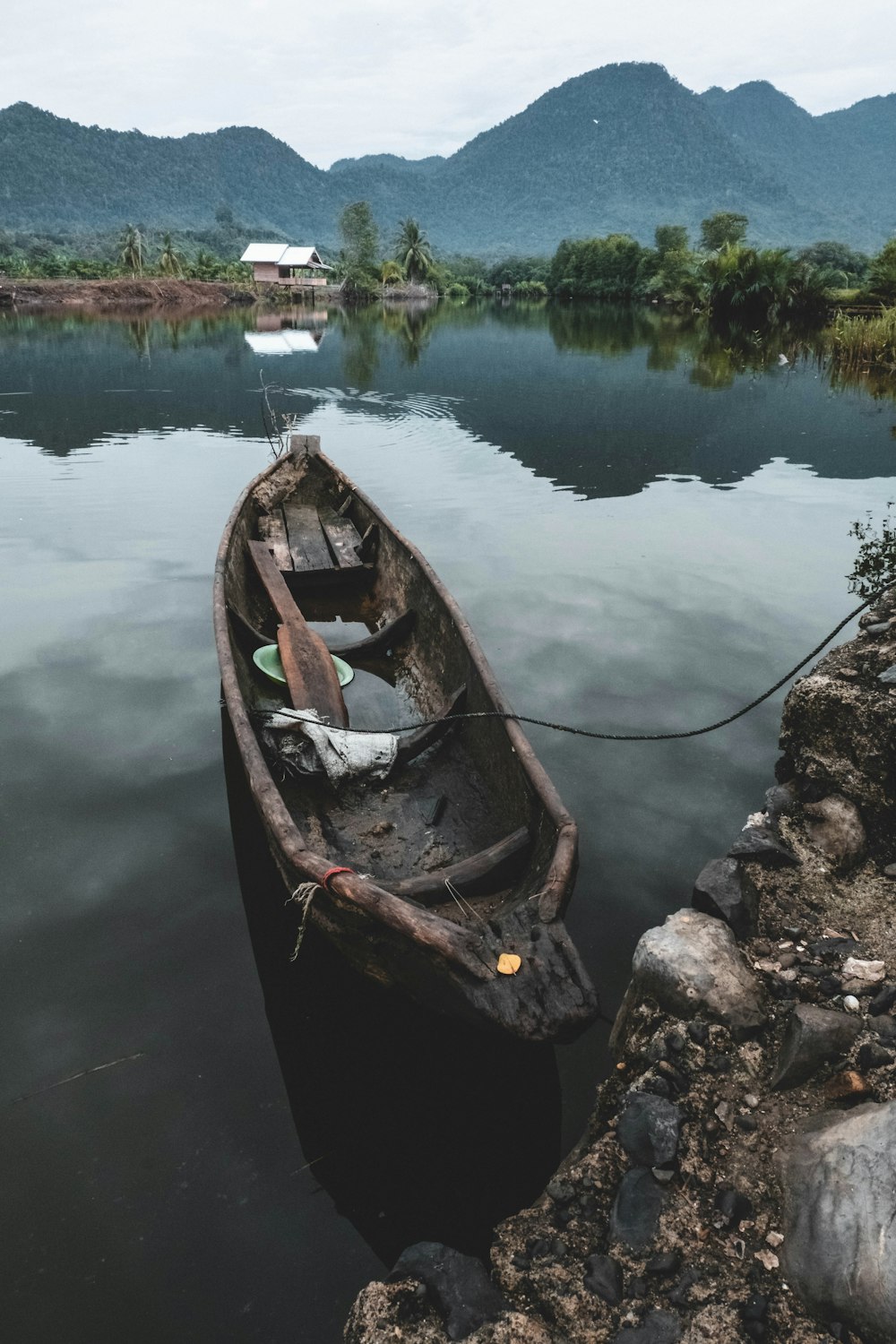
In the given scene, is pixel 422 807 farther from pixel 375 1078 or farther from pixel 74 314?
pixel 74 314

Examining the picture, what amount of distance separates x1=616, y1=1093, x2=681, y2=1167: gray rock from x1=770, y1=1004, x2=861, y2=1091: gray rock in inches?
17.8

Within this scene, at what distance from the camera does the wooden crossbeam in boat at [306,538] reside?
8.88m

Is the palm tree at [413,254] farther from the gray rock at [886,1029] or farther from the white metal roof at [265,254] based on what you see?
the gray rock at [886,1029]

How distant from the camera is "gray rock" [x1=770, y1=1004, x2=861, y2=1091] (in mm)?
2992

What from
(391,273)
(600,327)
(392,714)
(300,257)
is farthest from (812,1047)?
(300,257)

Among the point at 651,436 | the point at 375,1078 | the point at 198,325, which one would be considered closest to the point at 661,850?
the point at 375,1078

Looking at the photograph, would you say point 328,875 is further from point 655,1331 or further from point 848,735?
point 848,735

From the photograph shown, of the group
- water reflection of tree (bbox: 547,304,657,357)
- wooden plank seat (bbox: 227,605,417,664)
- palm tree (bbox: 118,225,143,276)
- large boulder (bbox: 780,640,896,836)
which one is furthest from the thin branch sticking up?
palm tree (bbox: 118,225,143,276)

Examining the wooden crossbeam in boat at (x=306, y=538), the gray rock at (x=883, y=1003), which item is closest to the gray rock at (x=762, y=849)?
the gray rock at (x=883, y=1003)

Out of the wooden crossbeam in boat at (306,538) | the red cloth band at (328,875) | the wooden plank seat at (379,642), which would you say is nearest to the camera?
the red cloth band at (328,875)

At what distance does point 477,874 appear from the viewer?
3.87 m

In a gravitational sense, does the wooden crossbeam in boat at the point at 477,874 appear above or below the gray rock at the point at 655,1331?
above

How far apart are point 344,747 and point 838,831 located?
3.06m

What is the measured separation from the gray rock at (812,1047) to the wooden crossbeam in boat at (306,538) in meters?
6.83
